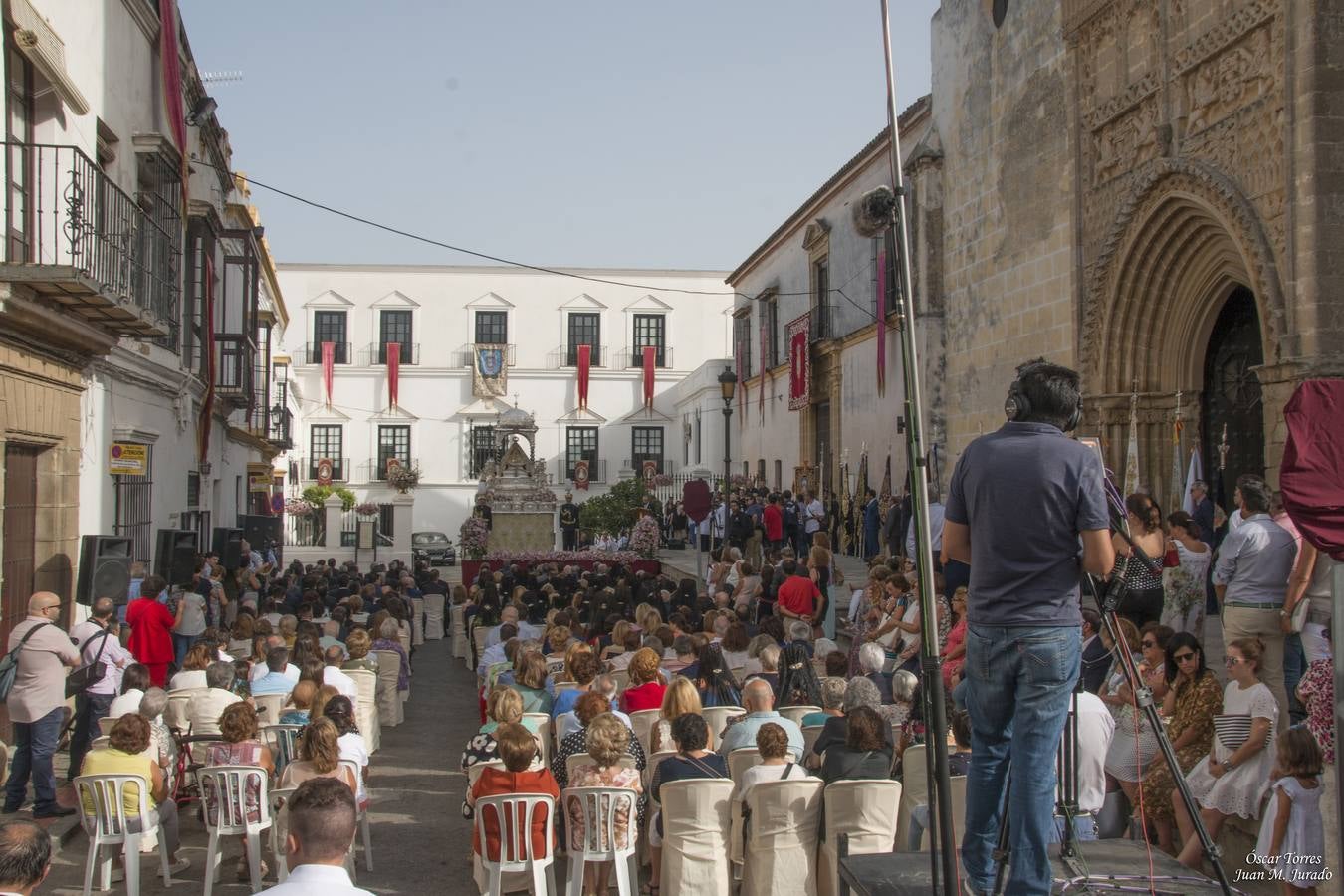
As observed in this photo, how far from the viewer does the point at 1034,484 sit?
3631mm

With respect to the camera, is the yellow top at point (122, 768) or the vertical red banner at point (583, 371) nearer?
the yellow top at point (122, 768)

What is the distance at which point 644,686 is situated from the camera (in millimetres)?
8008

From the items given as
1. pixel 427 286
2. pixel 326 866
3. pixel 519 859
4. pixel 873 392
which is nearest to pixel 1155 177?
pixel 519 859

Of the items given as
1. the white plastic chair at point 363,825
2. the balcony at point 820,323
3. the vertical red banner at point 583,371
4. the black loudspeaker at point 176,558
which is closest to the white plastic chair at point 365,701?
the white plastic chair at point 363,825

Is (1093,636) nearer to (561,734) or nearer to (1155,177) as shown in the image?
(561,734)

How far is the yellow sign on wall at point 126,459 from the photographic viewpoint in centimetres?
1223

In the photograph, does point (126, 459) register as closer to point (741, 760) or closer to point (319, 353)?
point (741, 760)

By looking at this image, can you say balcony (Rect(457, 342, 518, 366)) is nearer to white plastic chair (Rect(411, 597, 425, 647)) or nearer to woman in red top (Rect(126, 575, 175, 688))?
white plastic chair (Rect(411, 597, 425, 647))

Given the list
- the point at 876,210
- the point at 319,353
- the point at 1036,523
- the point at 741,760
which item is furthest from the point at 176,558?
the point at 319,353

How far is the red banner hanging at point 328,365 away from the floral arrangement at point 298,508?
486 centimetres

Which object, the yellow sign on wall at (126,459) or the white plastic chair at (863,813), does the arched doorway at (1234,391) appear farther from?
the yellow sign on wall at (126,459)

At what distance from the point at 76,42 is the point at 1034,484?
34.4ft


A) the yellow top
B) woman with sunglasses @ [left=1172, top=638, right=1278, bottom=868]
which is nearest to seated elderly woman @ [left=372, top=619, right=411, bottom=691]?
the yellow top

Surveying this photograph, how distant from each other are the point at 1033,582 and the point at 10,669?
667 cm
